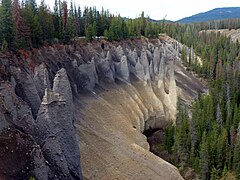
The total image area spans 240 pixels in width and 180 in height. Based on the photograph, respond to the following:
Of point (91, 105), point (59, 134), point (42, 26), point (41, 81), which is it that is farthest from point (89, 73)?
point (59, 134)

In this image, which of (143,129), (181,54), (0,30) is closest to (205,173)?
(143,129)

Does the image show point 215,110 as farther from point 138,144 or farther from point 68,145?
point 68,145

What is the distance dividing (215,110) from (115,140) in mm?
29932

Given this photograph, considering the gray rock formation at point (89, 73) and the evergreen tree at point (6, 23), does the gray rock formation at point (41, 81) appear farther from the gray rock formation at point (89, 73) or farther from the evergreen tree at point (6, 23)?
the gray rock formation at point (89, 73)

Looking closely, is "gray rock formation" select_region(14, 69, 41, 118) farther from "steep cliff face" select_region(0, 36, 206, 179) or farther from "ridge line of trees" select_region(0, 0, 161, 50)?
"ridge line of trees" select_region(0, 0, 161, 50)

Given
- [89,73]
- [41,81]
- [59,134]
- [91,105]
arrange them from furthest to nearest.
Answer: [89,73] → [91,105] → [41,81] → [59,134]

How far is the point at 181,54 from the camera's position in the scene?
133875 mm

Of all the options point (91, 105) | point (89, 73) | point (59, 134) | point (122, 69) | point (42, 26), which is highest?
point (42, 26)

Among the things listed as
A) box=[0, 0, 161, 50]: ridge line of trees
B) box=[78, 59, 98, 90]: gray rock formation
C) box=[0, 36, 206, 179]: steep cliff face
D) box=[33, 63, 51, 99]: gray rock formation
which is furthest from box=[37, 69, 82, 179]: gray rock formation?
box=[78, 59, 98, 90]: gray rock formation

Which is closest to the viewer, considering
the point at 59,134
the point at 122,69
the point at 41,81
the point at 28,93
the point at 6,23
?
the point at 59,134

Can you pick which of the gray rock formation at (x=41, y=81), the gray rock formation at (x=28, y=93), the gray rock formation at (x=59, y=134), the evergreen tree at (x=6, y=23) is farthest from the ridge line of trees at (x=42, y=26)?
the gray rock formation at (x=59, y=134)

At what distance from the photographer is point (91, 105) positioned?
57.7 meters

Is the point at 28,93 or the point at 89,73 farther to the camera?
the point at 89,73

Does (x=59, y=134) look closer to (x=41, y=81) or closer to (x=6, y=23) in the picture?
(x=41, y=81)
